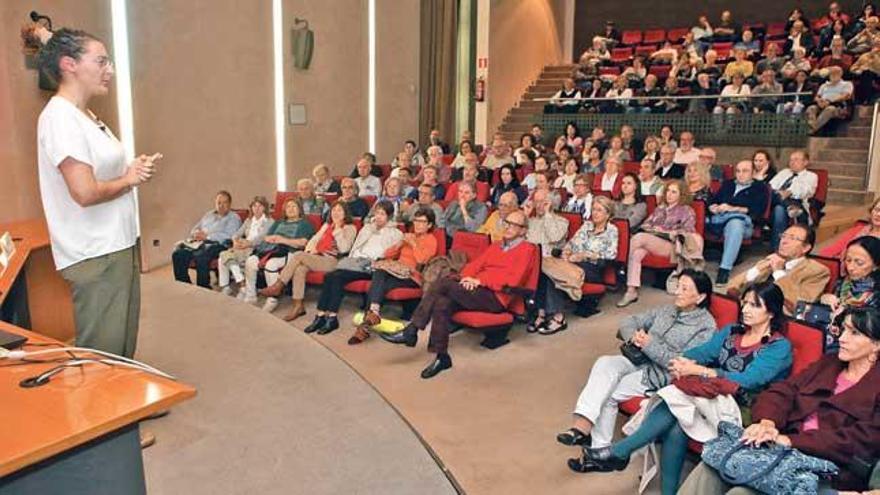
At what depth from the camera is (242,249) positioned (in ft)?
16.1

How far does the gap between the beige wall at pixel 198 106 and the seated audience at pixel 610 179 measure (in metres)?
3.51

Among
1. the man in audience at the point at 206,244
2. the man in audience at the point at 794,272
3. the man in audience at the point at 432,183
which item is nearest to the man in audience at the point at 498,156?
the man in audience at the point at 432,183

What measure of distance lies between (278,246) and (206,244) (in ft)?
2.12

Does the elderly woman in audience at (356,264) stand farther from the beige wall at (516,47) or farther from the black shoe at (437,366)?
the beige wall at (516,47)

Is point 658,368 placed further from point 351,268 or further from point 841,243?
point 351,268

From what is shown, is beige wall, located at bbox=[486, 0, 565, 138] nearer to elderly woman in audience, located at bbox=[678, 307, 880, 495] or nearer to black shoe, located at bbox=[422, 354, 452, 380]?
black shoe, located at bbox=[422, 354, 452, 380]

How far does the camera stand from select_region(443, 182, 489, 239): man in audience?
496 cm

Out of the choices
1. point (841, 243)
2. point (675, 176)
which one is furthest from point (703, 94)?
point (841, 243)

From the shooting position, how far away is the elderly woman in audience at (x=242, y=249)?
4870mm

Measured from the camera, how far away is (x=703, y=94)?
746 cm

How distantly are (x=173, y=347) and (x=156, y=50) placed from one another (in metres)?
3.83

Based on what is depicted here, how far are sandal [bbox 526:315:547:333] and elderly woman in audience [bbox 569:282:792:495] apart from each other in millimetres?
1490

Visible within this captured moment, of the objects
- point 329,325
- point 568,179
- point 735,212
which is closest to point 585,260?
point 735,212

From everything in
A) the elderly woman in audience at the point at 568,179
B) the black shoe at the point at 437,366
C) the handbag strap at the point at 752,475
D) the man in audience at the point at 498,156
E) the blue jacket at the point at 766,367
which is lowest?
the black shoe at the point at 437,366
